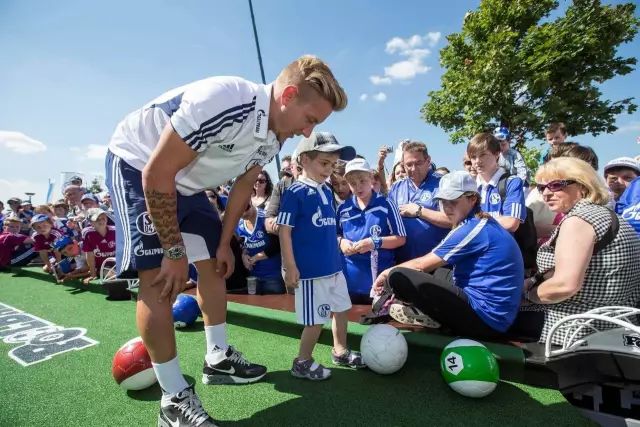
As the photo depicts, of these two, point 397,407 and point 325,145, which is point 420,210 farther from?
point 397,407

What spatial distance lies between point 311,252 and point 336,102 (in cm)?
121

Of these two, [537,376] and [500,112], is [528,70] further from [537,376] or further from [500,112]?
[537,376]

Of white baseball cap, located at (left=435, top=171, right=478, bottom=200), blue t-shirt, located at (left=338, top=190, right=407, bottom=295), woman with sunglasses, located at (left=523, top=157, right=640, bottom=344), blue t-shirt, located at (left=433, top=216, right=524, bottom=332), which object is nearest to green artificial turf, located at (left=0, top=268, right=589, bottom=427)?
blue t-shirt, located at (left=433, top=216, right=524, bottom=332)

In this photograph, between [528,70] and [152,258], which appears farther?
[528,70]

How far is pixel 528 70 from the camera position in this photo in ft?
51.9

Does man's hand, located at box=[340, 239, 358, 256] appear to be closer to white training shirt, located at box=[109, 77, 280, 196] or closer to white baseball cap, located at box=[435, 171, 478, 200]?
white baseball cap, located at box=[435, 171, 478, 200]

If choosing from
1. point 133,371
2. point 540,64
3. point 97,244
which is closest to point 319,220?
point 133,371

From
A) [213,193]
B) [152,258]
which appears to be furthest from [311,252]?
[213,193]

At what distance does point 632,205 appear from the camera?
3398 millimetres

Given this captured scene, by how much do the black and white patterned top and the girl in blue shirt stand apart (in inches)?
18.1

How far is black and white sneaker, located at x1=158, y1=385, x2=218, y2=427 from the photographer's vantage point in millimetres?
1828

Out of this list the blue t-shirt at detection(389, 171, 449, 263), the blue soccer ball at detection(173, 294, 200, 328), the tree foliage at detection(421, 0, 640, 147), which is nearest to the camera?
the blue soccer ball at detection(173, 294, 200, 328)

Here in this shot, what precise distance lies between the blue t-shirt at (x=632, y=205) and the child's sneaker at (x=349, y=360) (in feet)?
9.65

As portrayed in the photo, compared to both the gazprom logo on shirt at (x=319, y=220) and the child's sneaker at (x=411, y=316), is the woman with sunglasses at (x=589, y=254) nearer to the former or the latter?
the child's sneaker at (x=411, y=316)
